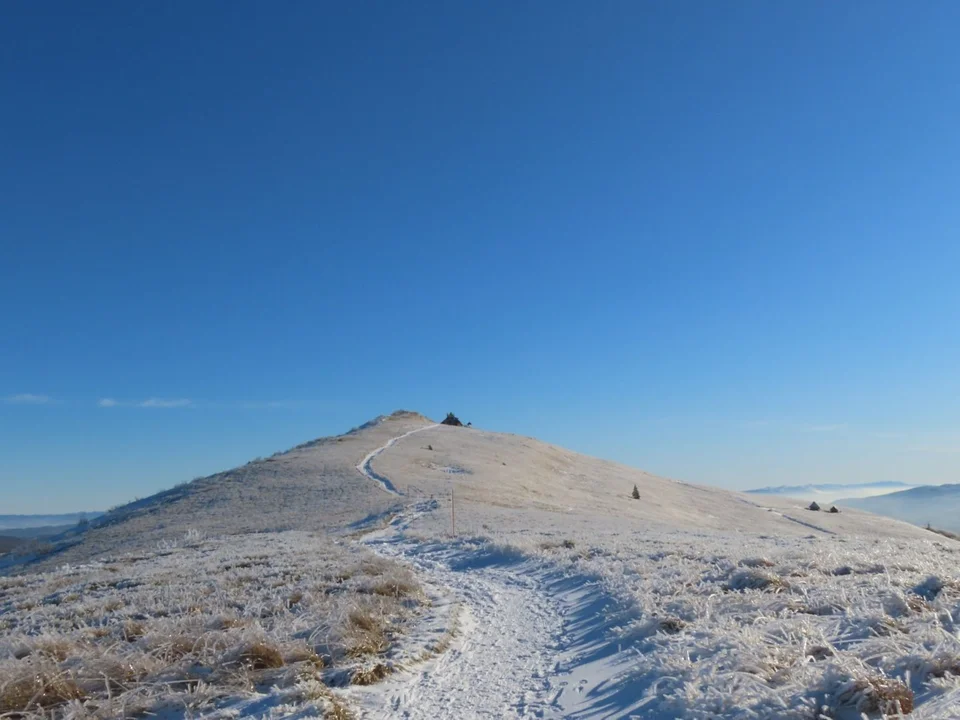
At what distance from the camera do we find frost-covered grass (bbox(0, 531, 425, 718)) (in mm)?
7777

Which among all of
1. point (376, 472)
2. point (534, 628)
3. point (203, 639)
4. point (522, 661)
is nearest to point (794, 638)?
point (522, 661)

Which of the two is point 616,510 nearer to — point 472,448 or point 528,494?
point 528,494

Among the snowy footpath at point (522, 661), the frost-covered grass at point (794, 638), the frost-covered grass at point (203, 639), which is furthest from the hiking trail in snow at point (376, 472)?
the frost-covered grass at point (794, 638)

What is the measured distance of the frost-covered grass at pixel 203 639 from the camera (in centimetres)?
778

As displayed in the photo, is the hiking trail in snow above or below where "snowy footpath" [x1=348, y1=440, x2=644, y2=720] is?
above

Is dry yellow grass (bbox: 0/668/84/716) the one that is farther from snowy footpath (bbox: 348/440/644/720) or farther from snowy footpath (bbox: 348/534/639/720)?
snowy footpath (bbox: 348/534/639/720)

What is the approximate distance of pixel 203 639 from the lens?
956 cm

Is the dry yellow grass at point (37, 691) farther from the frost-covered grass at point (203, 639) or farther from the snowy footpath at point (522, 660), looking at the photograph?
the snowy footpath at point (522, 660)

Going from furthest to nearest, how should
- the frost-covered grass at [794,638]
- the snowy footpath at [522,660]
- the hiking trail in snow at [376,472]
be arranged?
the hiking trail in snow at [376,472]
the snowy footpath at [522,660]
the frost-covered grass at [794,638]

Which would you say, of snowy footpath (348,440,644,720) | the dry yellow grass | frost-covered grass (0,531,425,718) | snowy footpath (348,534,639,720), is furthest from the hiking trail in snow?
the dry yellow grass

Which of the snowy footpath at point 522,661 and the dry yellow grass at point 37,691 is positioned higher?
the dry yellow grass at point 37,691

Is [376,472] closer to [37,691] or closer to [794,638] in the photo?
[37,691]

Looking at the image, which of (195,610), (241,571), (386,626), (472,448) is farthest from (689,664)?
(472,448)

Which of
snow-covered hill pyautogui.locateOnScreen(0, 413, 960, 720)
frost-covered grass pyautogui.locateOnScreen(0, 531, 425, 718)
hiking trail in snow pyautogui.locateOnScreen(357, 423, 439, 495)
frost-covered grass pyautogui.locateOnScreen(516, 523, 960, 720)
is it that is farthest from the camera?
hiking trail in snow pyautogui.locateOnScreen(357, 423, 439, 495)
